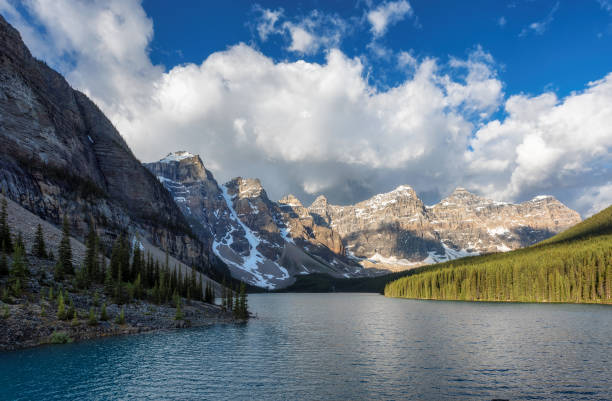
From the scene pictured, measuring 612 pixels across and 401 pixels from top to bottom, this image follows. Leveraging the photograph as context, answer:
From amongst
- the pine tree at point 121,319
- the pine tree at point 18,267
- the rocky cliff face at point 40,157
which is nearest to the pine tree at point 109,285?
the pine tree at point 121,319

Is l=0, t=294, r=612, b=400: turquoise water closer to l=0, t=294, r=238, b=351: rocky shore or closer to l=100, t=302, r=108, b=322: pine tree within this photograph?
l=0, t=294, r=238, b=351: rocky shore

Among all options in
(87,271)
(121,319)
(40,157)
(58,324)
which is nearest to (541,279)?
(121,319)

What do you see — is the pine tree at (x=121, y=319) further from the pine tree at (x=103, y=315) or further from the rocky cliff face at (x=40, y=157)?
the rocky cliff face at (x=40, y=157)

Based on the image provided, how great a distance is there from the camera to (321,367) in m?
38.4

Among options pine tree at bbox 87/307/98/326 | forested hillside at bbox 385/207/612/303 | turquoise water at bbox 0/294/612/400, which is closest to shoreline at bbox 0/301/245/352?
pine tree at bbox 87/307/98/326

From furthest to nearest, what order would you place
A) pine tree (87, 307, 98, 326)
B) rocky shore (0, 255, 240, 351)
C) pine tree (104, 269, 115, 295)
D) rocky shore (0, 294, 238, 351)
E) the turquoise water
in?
pine tree (104, 269, 115, 295), pine tree (87, 307, 98, 326), rocky shore (0, 255, 240, 351), rocky shore (0, 294, 238, 351), the turquoise water

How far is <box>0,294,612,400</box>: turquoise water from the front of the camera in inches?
1161

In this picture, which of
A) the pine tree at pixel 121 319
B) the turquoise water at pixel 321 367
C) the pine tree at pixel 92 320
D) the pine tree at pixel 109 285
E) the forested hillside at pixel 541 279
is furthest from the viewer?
the forested hillside at pixel 541 279

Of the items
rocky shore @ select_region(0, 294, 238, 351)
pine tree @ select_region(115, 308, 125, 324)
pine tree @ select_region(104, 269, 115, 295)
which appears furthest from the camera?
pine tree @ select_region(104, 269, 115, 295)

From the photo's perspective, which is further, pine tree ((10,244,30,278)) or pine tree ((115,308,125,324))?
pine tree ((115,308,125,324))

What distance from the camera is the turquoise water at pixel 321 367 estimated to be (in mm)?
29484

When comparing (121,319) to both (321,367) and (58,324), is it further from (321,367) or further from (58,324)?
(321,367)

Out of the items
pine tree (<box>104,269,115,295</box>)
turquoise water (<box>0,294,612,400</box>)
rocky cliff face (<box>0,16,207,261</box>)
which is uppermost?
rocky cliff face (<box>0,16,207,261</box>)

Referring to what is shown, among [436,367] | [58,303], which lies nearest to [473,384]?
[436,367]
